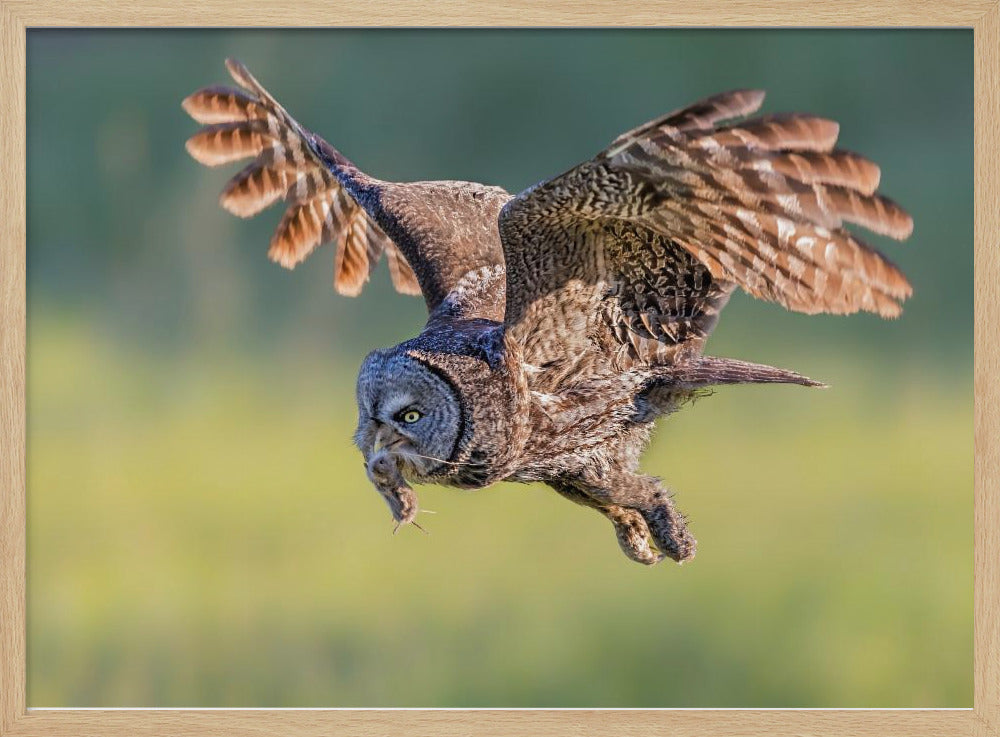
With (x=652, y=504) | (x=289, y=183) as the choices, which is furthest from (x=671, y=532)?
(x=289, y=183)

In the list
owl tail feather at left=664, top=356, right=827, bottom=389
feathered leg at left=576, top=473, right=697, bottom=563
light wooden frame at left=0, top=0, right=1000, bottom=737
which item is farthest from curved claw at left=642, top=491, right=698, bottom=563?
light wooden frame at left=0, top=0, right=1000, bottom=737

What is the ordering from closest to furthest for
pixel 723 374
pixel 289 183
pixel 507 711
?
pixel 507 711 < pixel 723 374 < pixel 289 183

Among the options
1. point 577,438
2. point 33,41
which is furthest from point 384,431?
point 33,41

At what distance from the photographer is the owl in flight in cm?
379

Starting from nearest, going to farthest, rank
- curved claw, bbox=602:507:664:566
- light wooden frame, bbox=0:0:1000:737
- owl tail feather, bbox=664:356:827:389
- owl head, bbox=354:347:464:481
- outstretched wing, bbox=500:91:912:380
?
1. outstretched wing, bbox=500:91:912:380
2. light wooden frame, bbox=0:0:1000:737
3. owl head, bbox=354:347:464:481
4. owl tail feather, bbox=664:356:827:389
5. curved claw, bbox=602:507:664:566

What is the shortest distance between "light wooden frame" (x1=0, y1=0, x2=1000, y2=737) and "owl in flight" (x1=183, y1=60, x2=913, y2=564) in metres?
0.43

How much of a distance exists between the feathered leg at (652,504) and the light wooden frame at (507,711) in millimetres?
741

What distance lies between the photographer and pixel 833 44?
13.9 ft

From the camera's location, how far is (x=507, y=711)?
13.3 feet

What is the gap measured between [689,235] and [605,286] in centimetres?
32

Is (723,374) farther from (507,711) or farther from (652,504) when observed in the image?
(507,711)

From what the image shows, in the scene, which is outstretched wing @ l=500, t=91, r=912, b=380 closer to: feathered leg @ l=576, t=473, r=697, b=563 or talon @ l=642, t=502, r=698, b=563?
feathered leg @ l=576, t=473, r=697, b=563

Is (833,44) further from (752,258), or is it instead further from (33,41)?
(33,41)

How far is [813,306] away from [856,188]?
0.44 m
